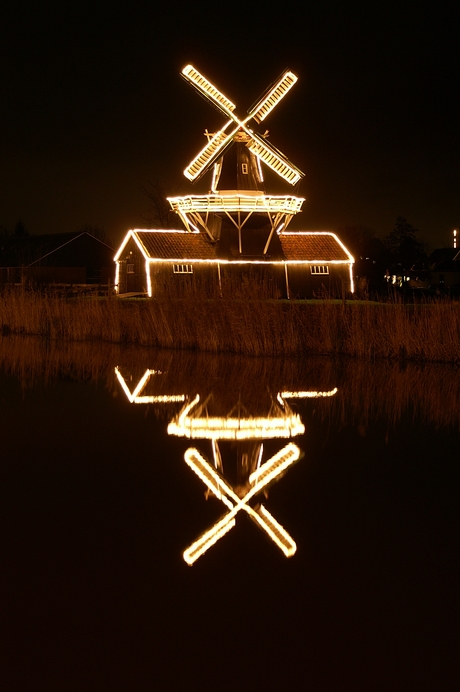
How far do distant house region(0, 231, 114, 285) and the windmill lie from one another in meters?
25.1

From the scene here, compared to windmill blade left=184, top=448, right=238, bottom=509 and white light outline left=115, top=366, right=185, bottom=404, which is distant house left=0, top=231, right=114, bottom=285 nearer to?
white light outline left=115, top=366, right=185, bottom=404

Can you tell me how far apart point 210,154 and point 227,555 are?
3238 cm

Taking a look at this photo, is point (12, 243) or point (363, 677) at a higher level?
point (12, 243)

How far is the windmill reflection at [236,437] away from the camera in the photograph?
6.41 m

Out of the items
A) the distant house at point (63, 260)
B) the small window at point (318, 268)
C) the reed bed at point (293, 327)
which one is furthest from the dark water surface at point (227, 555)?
the distant house at point (63, 260)

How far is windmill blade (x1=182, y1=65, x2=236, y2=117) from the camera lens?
119 ft

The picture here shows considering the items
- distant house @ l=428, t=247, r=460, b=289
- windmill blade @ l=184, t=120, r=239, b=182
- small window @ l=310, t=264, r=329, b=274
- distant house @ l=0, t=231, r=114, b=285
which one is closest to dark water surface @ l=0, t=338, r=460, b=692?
windmill blade @ l=184, t=120, r=239, b=182

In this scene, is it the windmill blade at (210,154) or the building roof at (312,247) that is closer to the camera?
the windmill blade at (210,154)

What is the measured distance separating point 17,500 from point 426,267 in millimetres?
79031

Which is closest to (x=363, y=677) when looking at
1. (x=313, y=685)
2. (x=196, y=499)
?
(x=313, y=685)

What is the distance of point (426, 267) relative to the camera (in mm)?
83000

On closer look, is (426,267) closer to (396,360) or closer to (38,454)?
(396,360)

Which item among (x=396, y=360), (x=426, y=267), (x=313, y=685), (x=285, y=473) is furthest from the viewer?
(x=426, y=267)

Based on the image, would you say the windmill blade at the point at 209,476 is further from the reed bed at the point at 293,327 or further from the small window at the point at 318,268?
the small window at the point at 318,268
